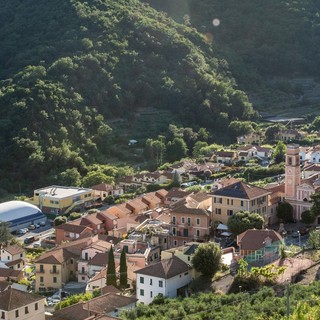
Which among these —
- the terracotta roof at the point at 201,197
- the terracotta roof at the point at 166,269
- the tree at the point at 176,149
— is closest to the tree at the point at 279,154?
the tree at the point at 176,149

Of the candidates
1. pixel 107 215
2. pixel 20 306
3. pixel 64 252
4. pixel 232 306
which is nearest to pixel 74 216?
pixel 107 215

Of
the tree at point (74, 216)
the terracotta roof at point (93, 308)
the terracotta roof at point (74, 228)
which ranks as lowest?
the tree at point (74, 216)

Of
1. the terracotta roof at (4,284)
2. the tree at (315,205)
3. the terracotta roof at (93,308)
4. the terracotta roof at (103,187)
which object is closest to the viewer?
the terracotta roof at (93,308)

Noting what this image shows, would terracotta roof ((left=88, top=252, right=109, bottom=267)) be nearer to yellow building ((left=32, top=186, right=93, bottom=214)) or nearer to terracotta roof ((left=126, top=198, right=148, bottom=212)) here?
terracotta roof ((left=126, top=198, right=148, bottom=212))

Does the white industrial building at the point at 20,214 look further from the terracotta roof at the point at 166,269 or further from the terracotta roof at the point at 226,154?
the terracotta roof at the point at 166,269

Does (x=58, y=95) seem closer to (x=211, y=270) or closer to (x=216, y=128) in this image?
(x=216, y=128)

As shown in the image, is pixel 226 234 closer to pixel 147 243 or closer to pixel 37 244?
pixel 147 243

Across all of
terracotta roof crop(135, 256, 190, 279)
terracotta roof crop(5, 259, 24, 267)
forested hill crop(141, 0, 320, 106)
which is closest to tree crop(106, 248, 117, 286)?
terracotta roof crop(135, 256, 190, 279)
